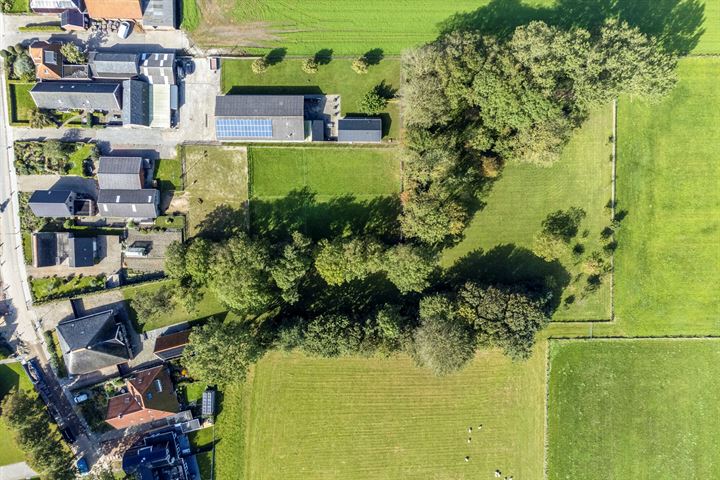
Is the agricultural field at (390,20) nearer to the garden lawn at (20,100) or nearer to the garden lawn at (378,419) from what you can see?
the garden lawn at (20,100)

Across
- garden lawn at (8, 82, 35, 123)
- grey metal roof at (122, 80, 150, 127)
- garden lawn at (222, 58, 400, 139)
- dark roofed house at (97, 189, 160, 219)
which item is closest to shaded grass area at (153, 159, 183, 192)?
dark roofed house at (97, 189, 160, 219)

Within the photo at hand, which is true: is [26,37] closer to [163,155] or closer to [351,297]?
[163,155]

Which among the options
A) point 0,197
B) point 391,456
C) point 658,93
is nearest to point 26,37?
point 0,197

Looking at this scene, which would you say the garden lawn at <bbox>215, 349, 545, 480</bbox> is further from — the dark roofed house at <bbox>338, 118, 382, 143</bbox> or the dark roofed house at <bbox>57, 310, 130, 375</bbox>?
the dark roofed house at <bbox>338, 118, 382, 143</bbox>

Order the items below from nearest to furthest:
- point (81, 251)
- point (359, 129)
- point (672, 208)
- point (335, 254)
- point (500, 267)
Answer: point (335, 254) < point (359, 129) < point (81, 251) < point (672, 208) < point (500, 267)

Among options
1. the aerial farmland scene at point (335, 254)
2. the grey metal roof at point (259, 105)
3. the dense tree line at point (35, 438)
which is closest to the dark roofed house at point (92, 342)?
the aerial farmland scene at point (335, 254)

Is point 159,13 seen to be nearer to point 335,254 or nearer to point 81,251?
point 81,251

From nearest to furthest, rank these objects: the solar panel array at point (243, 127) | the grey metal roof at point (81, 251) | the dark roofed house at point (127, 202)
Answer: the solar panel array at point (243, 127), the dark roofed house at point (127, 202), the grey metal roof at point (81, 251)

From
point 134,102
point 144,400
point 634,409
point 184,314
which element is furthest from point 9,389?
point 634,409
